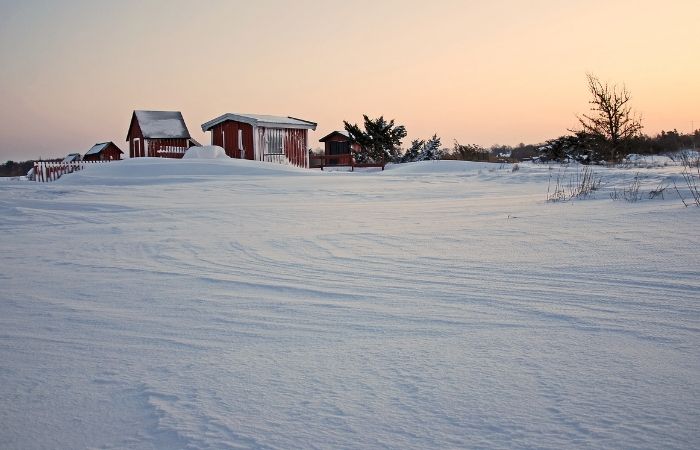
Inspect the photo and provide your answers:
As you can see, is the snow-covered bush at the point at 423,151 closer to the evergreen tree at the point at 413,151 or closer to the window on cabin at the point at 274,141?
the evergreen tree at the point at 413,151

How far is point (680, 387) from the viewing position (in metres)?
1.67

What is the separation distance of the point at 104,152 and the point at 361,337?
2187 inches

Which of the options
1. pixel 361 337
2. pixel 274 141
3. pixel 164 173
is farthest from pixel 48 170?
pixel 361 337

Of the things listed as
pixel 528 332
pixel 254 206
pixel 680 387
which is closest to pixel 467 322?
pixel 528 332

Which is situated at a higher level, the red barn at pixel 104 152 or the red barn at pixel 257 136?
the red barn at pixel 104 152

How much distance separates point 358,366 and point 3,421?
1222mm

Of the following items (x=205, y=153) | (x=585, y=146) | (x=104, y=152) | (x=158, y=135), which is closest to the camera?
(x=205, y=153)

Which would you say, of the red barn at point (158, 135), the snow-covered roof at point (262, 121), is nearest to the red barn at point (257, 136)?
the snow-covered roof at point (262, 121)

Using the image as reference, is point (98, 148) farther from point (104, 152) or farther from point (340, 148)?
point (340, 148)

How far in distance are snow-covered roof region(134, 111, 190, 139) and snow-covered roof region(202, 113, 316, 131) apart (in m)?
8.33

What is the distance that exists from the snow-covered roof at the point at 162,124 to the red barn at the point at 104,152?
1890cm

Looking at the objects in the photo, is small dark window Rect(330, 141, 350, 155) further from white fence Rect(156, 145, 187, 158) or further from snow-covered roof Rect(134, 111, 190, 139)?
white fence Rect(156, 145, 187, 158)

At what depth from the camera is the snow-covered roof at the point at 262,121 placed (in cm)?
2498

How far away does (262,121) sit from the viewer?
24.9 metres
